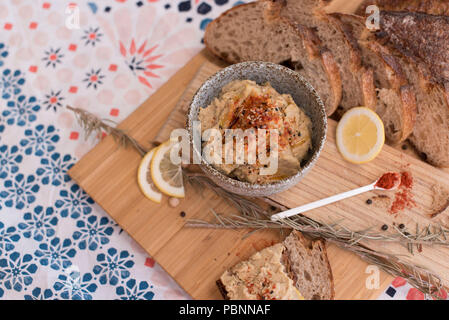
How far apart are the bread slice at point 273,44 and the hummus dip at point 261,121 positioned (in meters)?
0.42

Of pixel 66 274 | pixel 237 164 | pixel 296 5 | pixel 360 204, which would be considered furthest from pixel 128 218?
pixel 296 5

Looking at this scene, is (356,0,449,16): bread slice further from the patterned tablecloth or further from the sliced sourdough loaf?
the patterned tablecloth

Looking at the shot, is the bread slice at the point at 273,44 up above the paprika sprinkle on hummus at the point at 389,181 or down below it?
above

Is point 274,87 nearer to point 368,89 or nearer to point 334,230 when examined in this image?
point 368,89

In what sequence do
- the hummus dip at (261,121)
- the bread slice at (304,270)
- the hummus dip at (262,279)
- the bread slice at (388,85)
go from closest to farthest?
the hummus dip at (261,121) → the hummus dip at (262,279) → the bread slice at (304,270) → the bread slice at (388,85)

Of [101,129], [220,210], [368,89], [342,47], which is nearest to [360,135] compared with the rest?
[368,89]

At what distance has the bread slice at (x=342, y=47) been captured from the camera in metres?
2.34

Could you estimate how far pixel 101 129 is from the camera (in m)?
2.76

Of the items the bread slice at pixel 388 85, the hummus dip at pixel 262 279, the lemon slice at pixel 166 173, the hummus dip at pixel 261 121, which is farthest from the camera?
the lemon slice at pixel 166 173

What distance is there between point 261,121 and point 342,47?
903 millimetres

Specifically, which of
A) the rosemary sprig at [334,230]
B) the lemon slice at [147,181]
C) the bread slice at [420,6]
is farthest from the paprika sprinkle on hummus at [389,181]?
the lemon slice at [147,181]

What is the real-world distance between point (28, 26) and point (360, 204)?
2840mm

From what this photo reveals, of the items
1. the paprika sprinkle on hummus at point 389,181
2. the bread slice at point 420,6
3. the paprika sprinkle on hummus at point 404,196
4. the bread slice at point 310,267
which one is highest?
the bread slice at point 420,6
